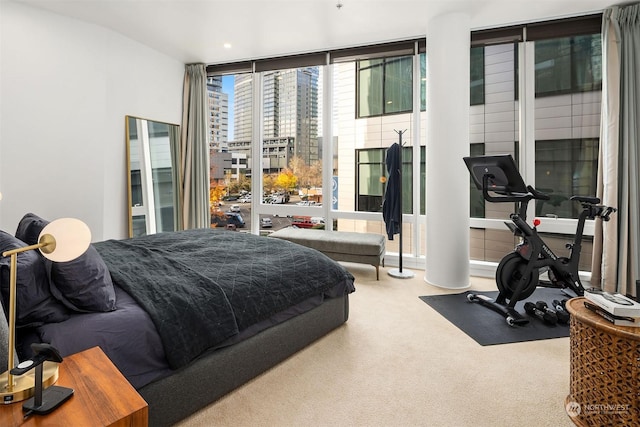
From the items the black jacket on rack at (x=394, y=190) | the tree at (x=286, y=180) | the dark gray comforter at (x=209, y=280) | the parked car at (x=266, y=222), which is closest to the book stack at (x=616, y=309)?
the dark gray comforter at (x=209, y=280)

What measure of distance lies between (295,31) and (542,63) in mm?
2786

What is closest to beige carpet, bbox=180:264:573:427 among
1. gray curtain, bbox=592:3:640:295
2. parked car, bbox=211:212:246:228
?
gray curtain, bbox=592:3:640:295

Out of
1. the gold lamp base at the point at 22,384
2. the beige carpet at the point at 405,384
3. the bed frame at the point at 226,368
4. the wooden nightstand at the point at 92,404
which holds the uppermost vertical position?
the gold lamp base at the point at 22,384

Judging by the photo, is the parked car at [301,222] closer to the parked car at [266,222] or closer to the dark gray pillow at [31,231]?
the parked car at [266,222]

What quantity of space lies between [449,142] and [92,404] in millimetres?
3546

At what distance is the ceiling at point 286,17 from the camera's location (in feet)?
11.2

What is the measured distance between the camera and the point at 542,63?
154 inches

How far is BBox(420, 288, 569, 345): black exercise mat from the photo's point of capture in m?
2.53

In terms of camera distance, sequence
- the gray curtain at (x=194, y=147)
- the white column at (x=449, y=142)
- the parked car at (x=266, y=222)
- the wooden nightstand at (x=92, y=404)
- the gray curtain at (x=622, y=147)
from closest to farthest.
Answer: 1. the wooden nightstand at (x=92, y=404)
2. the gray curtain at (x=622, y=147)
3. the white column at (x=449, y=142)
4. the gray curtain at (x=194, y=147)
5. the parked car at (x=266, y=222)

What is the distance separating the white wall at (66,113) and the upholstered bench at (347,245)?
2202 millimetres

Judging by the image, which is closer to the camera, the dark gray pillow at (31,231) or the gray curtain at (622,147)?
the dark gray pillow at (31,231)

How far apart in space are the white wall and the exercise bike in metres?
3.96

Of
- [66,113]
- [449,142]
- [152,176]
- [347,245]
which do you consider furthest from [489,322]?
[66,113]

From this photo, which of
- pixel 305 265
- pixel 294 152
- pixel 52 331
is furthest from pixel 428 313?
pixel 294 152
